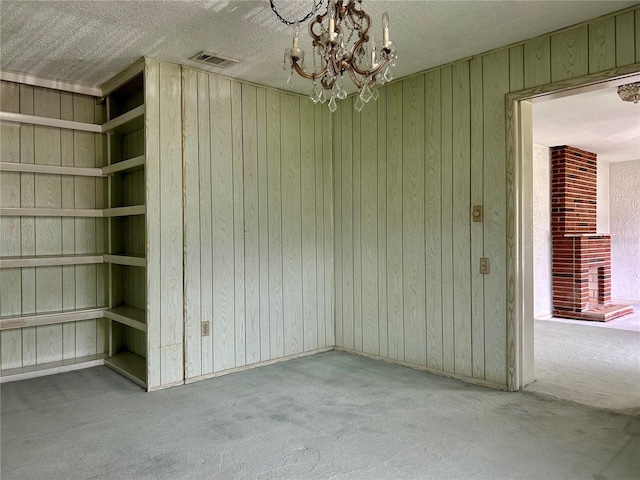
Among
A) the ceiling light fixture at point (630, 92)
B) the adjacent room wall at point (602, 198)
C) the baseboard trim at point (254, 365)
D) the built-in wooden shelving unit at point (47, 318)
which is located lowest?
the baseboard trim at point (254, 365)

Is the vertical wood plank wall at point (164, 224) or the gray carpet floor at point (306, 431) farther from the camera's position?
the vertical wood plank wall at point (164, 224)

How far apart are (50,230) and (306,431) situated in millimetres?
2849

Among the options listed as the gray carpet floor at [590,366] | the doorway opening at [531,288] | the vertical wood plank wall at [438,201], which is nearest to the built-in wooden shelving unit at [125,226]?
the vertical wood plank wall at [438,201]

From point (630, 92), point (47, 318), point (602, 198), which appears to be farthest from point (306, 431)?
point (602, 198)

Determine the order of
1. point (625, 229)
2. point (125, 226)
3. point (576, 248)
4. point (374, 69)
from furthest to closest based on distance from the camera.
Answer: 1. point (625, 229)
2. point (576, 248)
3. point (125, 226)
4. point (374, 69)

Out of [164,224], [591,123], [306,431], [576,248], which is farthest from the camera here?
[576,248]

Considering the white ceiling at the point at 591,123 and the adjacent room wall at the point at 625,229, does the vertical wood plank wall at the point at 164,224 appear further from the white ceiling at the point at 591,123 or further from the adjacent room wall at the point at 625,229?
the adjacent room wall at the point at 625,229

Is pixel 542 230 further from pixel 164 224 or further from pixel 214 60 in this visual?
pixel 164 224

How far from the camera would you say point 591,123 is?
218 inches

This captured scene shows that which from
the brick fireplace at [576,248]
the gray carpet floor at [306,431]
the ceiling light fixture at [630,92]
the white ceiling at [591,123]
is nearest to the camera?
the gray carpet floor at [306,431]

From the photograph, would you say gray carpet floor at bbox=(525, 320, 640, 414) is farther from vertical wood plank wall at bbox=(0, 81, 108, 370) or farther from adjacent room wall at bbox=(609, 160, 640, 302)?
vertical wood plank wall at bbox=(0, 81, 108, 370)

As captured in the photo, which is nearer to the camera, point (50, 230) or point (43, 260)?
point (43, 260)

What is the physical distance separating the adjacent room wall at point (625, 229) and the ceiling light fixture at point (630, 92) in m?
4.53

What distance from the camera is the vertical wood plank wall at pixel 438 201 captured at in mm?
3280
